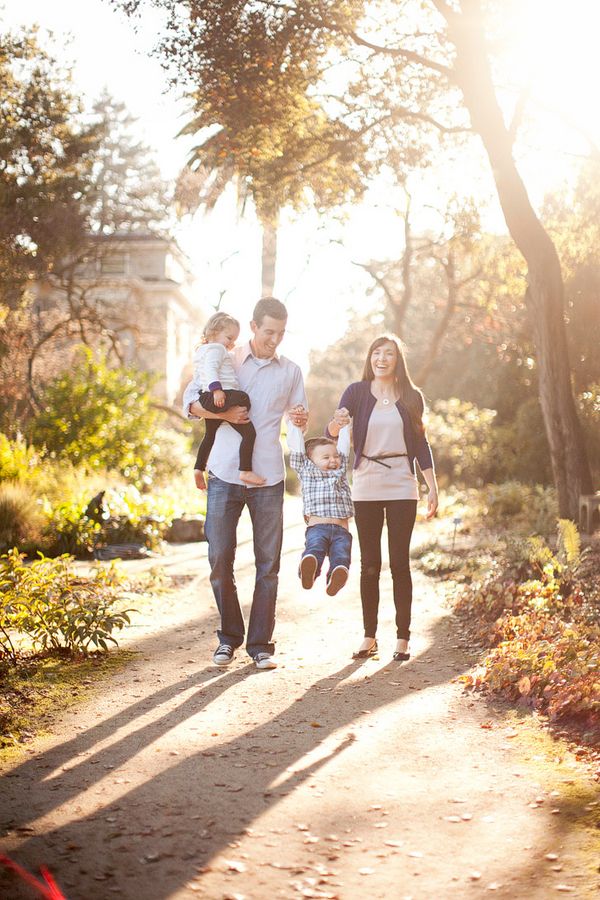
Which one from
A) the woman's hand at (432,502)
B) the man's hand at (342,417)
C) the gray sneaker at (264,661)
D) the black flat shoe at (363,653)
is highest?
the man's hand at (342,417)

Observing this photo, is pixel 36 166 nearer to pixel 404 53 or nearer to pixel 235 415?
pixel 404 53

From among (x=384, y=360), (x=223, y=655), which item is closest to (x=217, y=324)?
(x=384, y=360)

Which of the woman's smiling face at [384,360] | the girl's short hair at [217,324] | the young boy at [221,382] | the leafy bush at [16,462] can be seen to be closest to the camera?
the young boy at [221,382]

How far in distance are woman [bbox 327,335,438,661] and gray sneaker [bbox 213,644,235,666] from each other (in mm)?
934

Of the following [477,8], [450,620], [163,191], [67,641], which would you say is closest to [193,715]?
[67,641]

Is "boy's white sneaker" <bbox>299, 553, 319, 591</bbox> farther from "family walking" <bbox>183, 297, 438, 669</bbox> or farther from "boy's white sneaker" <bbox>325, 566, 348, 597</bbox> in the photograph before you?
"boy's white sneaker" <bbox>325, 566, 348, 597</bbox>

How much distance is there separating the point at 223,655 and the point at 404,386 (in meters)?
2.21

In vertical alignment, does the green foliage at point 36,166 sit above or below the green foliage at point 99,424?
above

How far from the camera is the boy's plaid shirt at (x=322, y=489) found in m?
6.82

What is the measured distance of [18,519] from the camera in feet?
41.2

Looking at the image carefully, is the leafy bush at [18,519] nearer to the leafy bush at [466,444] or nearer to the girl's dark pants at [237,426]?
the girl's dark pants at [237,426]

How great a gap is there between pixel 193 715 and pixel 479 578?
481 cm

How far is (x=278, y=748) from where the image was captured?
478cm

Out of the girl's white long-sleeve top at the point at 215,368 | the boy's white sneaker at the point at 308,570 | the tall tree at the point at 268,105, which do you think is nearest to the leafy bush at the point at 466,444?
the tall tree at the point at 268,105
